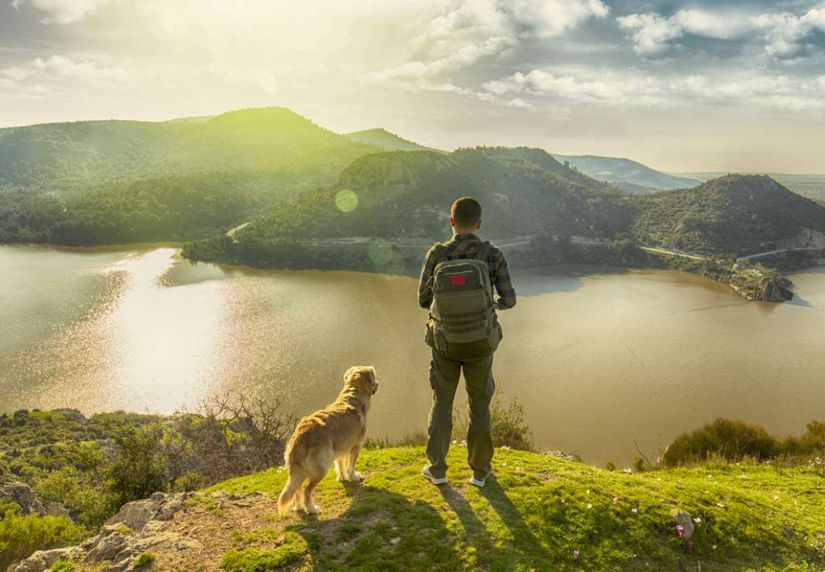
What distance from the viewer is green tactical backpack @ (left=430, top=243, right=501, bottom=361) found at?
4719mm

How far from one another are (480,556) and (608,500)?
1.88 meters

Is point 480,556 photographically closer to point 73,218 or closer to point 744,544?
point 744,544

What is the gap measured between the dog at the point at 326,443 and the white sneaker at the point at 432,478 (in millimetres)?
868

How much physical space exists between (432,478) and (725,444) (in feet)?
44.3

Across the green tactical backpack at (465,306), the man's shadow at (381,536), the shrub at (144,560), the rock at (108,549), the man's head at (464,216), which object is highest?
the man's head at (464,216)

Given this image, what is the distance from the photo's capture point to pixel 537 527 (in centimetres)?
481

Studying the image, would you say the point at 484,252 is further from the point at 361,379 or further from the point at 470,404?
the point at 361,379

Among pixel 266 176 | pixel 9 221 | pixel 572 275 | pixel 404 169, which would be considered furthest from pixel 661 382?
pixel 266 176

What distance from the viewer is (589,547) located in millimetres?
4621

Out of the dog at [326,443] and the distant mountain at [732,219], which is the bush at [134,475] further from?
the distant mountain at [732,219]

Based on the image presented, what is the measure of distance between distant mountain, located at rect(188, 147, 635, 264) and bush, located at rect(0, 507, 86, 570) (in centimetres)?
6730

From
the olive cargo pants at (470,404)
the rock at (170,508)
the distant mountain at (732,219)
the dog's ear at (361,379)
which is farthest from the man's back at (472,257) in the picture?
the distant mountain at (732,219)

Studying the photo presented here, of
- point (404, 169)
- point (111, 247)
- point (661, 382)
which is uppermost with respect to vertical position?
point (404, 169)

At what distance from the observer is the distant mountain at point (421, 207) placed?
81.6 metres
